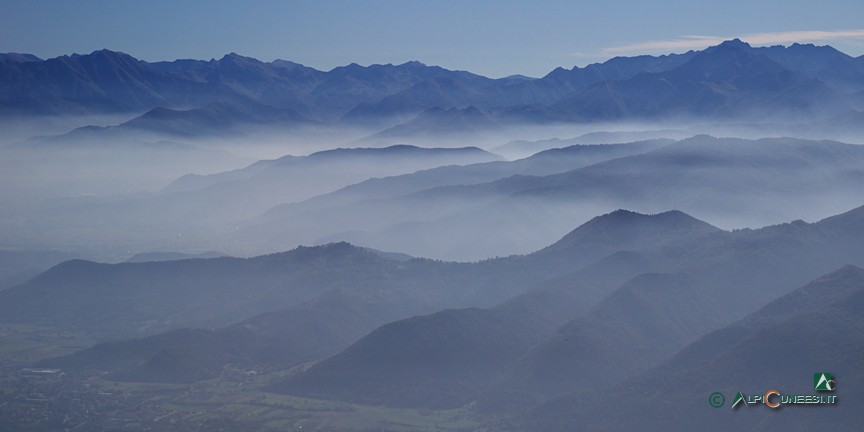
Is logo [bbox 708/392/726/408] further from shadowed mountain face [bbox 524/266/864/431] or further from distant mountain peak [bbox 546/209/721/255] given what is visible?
distant mountain peak [bbox 546/209/721/255]

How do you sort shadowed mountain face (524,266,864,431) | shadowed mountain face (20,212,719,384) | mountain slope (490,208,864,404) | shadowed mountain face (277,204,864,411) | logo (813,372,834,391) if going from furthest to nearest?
shadowed mountain face (20,212,719,384), shadowed mountain face (277,204,864,411), mountain slope (490,208,864,404), shadowed mountain face (524,266,864,431), logo (813,372,834,391)

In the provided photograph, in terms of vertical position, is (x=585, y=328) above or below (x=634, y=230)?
below

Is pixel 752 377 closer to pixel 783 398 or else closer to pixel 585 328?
pixel 783 398

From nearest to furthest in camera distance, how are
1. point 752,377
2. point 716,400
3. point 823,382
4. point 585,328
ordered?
1. point 823,382
2. point 716,400
3. point 752,377
4. point 585,328

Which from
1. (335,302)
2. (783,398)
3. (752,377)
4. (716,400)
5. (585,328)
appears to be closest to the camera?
(783,398)

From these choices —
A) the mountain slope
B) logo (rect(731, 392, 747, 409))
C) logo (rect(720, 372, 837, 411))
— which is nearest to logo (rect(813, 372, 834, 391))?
logo (rect(720, 372, 837, 411))

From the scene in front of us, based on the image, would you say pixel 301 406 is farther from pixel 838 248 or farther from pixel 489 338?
pixel 838 248

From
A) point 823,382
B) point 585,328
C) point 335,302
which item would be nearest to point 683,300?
point 585,328

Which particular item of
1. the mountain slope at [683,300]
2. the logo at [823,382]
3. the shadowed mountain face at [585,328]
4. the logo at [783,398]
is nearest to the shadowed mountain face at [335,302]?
the shadowed mountain face at [585,328]
